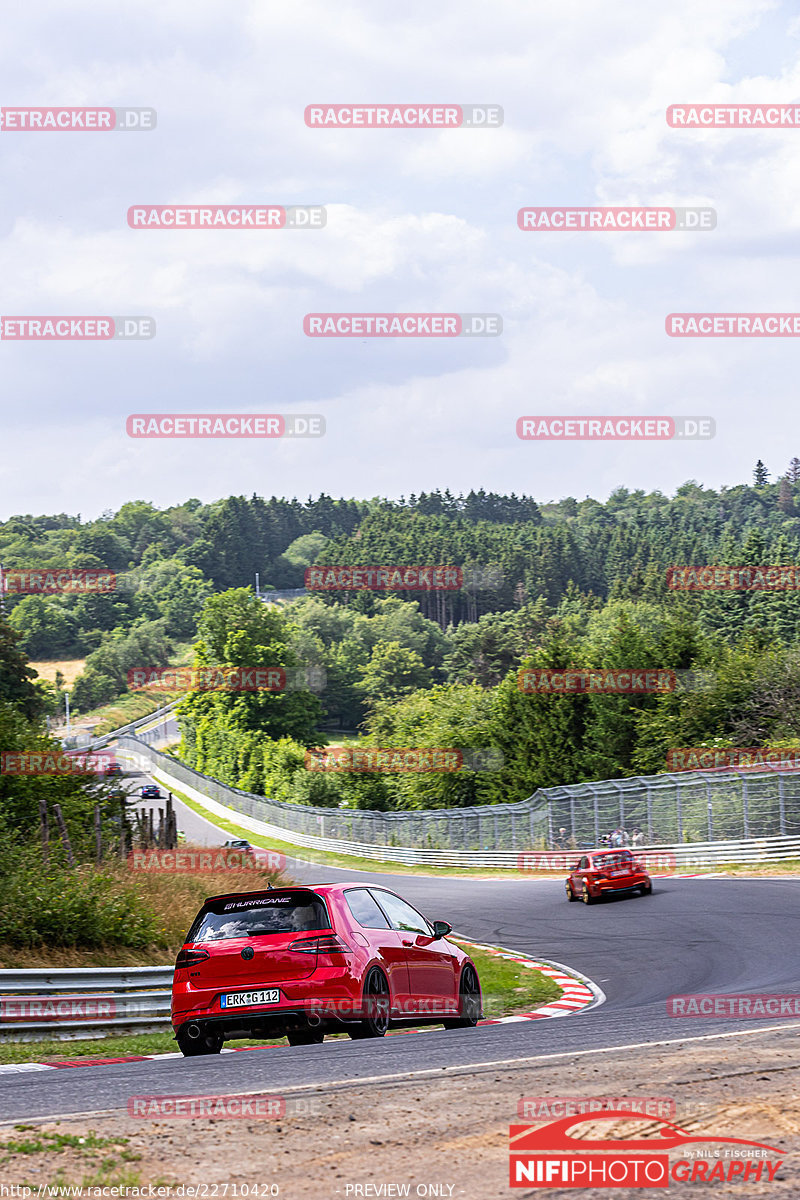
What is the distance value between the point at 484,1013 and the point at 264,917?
542cm

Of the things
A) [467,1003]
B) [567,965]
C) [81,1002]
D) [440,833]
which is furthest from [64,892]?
[440,833]

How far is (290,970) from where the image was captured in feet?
32.7

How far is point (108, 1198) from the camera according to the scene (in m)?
4.88

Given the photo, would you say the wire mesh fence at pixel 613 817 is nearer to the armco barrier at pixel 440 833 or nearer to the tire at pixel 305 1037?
the armco barrier at pixel 440 833

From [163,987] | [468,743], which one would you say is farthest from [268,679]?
[163,987]

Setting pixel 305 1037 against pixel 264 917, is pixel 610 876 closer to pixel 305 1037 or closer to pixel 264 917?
pixel 305 1037

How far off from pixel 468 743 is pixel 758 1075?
6320cm

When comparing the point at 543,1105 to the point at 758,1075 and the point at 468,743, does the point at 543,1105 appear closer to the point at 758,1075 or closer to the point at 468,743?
the point at 758,1075

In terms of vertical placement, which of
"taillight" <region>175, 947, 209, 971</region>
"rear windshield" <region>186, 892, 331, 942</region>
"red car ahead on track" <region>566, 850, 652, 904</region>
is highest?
"rear windshield" <region>186, 892, 331, 942</region>

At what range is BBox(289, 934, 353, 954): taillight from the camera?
Result: 9.97 metres

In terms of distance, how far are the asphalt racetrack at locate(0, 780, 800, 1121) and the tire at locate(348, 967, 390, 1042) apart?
0.25 m

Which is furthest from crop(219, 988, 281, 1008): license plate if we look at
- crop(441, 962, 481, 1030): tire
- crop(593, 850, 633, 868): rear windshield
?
crop(593, 850, 633, 868): rear windshield

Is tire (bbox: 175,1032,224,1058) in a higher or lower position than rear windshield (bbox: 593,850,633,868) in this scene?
higher

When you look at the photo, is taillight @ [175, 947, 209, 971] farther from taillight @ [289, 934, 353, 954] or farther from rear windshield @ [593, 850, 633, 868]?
rear windshield @ [593, 850, 633, 868]
